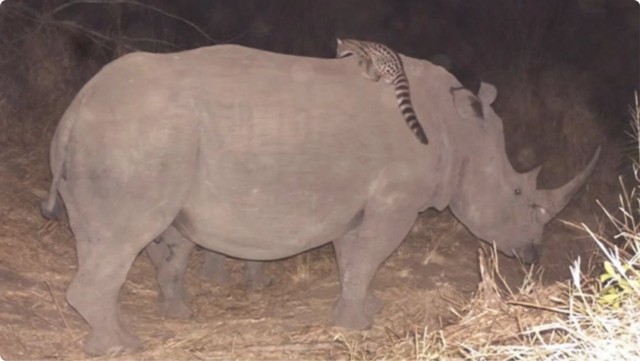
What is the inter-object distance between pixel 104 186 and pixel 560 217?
5685 millimetres

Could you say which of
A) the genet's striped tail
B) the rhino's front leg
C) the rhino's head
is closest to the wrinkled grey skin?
the rhino's front leg

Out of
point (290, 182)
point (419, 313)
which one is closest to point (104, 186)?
point (290, 182)

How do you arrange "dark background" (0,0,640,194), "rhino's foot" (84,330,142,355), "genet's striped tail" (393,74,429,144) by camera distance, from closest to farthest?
"rhino's foot" (84,330,142,355), "genet's striped tail" (393,74,429,144), "dark background" (0,0,640,194)

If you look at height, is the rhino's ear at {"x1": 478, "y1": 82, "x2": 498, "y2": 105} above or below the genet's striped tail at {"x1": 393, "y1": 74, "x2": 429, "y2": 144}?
below

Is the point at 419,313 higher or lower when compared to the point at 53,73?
higher

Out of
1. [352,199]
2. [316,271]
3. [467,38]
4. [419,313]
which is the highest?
[352,199]

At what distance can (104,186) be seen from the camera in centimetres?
621

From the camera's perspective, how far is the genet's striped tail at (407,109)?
7.03 metres

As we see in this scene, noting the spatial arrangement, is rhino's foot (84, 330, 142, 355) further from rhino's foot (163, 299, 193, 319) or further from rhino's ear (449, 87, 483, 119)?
rhino's ear (449, 87, 483, 119)

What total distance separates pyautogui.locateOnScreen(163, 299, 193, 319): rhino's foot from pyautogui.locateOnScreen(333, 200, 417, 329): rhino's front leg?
107cm

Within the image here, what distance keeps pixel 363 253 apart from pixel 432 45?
1059cm

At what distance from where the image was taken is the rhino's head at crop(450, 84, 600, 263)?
298 inches

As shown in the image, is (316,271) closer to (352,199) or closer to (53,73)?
(352,199)

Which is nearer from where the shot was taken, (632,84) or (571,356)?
(571,356)
